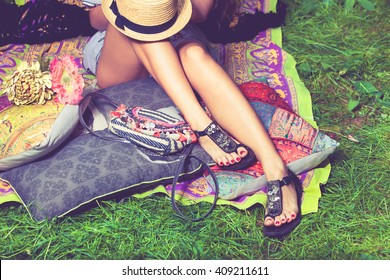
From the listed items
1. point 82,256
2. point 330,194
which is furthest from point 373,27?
point 82,256

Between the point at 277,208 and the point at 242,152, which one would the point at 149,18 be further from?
the point at 277,208

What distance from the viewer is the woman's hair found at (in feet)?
12.3

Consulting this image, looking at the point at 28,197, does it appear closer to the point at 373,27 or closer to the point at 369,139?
the point at 369,139

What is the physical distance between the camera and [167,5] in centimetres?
291

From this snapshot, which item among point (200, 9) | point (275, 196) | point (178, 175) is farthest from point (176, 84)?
point (275, 196)

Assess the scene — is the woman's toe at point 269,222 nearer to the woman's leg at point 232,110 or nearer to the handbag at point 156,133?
the woman's leg at point 232,110

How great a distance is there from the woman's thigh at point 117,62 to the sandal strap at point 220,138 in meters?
0.57

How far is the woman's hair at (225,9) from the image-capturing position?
3.74 m

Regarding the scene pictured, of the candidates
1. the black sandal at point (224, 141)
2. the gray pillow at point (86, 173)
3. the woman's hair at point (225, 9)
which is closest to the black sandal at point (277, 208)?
the black sandal at point (224, 141)

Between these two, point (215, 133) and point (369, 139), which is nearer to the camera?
point (215, 133)

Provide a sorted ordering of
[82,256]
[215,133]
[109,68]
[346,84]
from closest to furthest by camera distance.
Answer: [82,256], [215,133], [109,68], [346,84]

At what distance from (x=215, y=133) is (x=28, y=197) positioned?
35.8 inches

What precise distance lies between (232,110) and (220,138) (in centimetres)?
15

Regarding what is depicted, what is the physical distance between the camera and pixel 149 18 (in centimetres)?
292
